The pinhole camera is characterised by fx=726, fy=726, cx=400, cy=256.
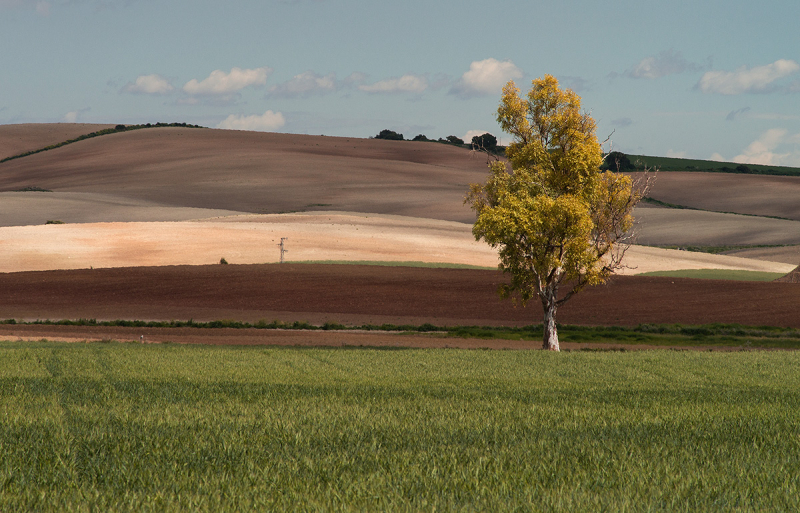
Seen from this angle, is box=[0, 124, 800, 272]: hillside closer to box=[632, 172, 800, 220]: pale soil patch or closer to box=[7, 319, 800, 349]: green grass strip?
box=[632, 172, 800, 220]: pale soil patch

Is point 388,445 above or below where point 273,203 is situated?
below

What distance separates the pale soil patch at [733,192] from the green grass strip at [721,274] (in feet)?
225

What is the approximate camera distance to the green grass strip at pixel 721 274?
64.9 meters

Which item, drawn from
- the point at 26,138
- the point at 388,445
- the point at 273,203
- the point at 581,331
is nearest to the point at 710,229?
the point at 273,203

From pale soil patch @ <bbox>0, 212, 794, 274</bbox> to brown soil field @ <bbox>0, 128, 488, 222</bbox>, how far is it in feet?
100.0

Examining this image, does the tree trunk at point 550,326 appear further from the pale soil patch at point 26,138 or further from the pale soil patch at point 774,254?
the pale soil patch at point 26,138

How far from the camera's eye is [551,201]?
30609 millimetres

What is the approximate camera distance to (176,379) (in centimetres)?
1678

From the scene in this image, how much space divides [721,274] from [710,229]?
147 ft

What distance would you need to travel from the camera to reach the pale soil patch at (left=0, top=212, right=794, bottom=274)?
6594 centimetres

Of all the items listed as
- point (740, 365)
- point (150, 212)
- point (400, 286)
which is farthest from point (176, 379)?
point (150, 212)

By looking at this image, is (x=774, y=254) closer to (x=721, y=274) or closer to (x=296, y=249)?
(x=721, y=274)

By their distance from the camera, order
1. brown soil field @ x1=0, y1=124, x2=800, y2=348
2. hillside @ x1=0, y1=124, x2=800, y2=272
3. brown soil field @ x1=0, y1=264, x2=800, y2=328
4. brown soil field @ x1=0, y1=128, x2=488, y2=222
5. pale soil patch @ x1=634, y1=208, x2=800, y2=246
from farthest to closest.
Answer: brown soil field @ x1=0, y1=128, x2=488, y2=222 < pale soil patch @ x1=634, y1=208, x2=800, y2=246 < hillside @ x1=0, y1=124, x2=800, y2=272 < brown soil field @ x1=0, y1=124, x2=800, y2=348 < brown soil field @ x1=0, y1=264, x2=800, y2=328

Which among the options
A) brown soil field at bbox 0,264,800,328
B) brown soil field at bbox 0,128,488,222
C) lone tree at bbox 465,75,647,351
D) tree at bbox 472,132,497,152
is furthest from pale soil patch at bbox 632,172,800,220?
lone tree at bbox 465,75,647,351
